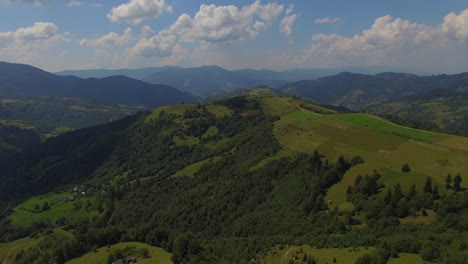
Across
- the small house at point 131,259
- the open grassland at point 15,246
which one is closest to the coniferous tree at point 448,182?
the small house at point 131,259

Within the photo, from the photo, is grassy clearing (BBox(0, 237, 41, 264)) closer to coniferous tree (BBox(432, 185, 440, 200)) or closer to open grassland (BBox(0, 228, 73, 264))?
open grassland (BBox(0, 228, 73, 264))

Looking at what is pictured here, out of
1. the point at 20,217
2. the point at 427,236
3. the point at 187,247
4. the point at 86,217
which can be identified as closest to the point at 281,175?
the point at 187,247

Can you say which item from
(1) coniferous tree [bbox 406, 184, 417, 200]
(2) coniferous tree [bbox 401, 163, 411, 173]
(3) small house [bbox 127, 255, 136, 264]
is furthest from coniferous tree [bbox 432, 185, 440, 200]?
(3) small house [bbox 127, 255, 136, 264]

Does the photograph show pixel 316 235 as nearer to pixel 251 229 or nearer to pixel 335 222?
pixel 335 222

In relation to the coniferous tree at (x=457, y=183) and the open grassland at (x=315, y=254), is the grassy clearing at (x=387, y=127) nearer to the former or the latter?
the coniferous tree at (x=457, y=183)

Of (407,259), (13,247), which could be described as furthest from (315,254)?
(13,247)

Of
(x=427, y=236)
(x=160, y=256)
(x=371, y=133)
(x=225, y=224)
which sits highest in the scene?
(x=371, y=133)

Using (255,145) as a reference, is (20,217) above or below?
below
